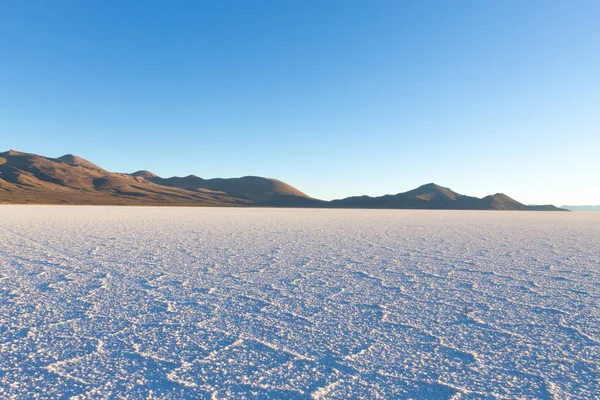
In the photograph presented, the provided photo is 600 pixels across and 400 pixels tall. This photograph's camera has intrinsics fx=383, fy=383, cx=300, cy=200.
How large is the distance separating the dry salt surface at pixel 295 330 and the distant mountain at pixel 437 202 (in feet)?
391

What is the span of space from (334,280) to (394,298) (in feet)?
4.43

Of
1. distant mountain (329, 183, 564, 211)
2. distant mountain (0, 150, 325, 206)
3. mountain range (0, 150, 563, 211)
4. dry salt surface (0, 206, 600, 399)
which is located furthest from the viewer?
distant mountain (329, 183, 564, 211)

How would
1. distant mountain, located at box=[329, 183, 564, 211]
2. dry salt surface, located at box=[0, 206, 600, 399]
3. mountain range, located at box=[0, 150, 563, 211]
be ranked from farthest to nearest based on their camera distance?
distant mountain, located at box=[329, 183, 564, 211]
mountain range, located at box=[0, 150, 563, 211]
dry salt surface, located at box=[0, 206, 600, 399]

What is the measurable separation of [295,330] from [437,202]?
13499 centimetres

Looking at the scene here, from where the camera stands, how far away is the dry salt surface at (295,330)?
2.82 meters

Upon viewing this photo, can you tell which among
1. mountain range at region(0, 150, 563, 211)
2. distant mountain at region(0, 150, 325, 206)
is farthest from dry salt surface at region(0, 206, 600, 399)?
mountain range at region(0, 150, 563, 211)

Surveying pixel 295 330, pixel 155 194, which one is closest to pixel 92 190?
pixel 155 194

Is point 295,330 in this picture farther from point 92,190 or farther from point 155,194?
point 92,190

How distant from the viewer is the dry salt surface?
9.25ft

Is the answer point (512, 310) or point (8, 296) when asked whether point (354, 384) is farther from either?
point (8, 296)

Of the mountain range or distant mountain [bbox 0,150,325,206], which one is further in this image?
the mountain range

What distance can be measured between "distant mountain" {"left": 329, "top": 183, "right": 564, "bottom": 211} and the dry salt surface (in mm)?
119153

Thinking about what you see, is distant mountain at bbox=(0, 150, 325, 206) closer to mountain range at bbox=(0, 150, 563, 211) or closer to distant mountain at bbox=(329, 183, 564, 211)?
mountain range at bbox=(0, 150, 563, 211)

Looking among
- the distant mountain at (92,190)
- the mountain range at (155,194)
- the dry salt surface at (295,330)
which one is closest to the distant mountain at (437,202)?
the mountain range at (155,194)
